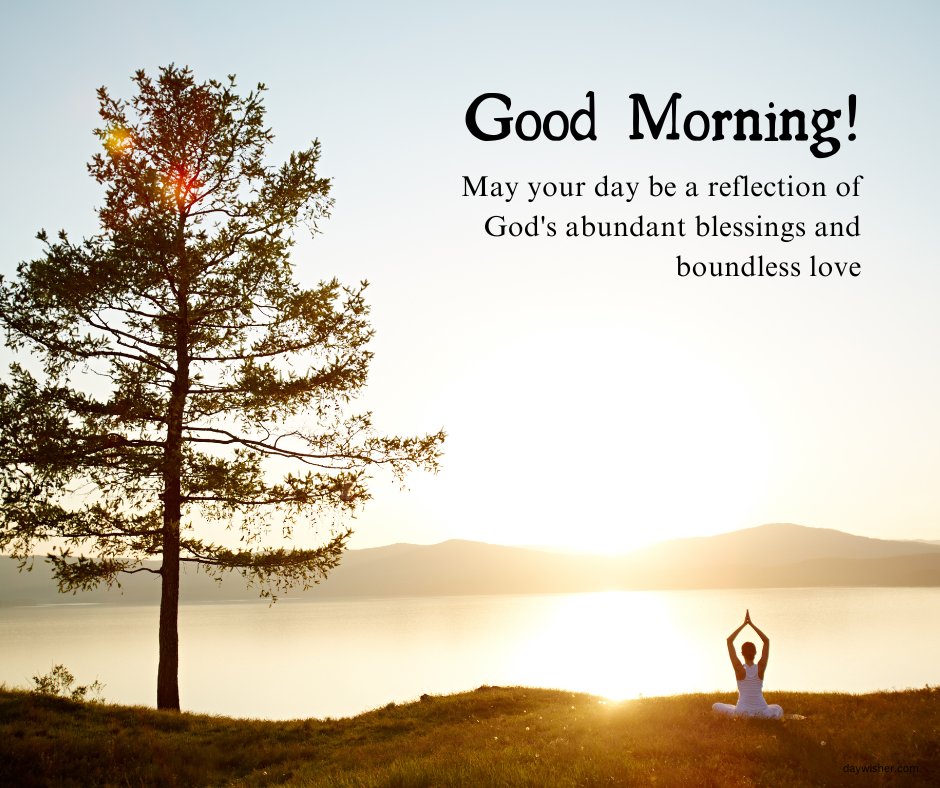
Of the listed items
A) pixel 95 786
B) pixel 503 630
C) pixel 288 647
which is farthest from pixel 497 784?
pixel 503 630

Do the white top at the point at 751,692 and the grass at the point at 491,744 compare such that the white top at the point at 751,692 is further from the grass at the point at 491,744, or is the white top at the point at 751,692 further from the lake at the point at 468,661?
the lake at the point at 468,661

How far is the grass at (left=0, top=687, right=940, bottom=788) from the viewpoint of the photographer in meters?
11.7

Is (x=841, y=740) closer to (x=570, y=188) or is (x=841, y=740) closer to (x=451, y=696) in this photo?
(x=451, y=696)

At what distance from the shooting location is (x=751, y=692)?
15.2m

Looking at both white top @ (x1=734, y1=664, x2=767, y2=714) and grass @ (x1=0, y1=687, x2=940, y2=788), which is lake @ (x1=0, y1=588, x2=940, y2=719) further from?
grass @ (x1=0, y1=687, x2=940, y2=788)

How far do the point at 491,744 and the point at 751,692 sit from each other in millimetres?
5035

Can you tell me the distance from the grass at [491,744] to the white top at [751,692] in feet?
1.30

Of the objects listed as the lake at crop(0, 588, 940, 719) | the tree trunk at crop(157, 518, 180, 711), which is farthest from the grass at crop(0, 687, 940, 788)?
the lake at crop(0, 588, 940, 719)

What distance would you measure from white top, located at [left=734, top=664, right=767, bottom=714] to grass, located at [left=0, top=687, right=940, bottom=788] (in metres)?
0.40

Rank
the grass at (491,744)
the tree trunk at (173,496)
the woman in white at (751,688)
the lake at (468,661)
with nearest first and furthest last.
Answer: the grass at (491,744)
the woman in white at (751,688)
the tree trunk at (173,496)
the lake at (468,661)

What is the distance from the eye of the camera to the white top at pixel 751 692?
15.0m

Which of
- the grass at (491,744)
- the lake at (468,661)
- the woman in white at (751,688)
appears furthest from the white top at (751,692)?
the lake at (468,661)

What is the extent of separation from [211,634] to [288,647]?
46.2 m

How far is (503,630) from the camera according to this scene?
14238 centimetres
